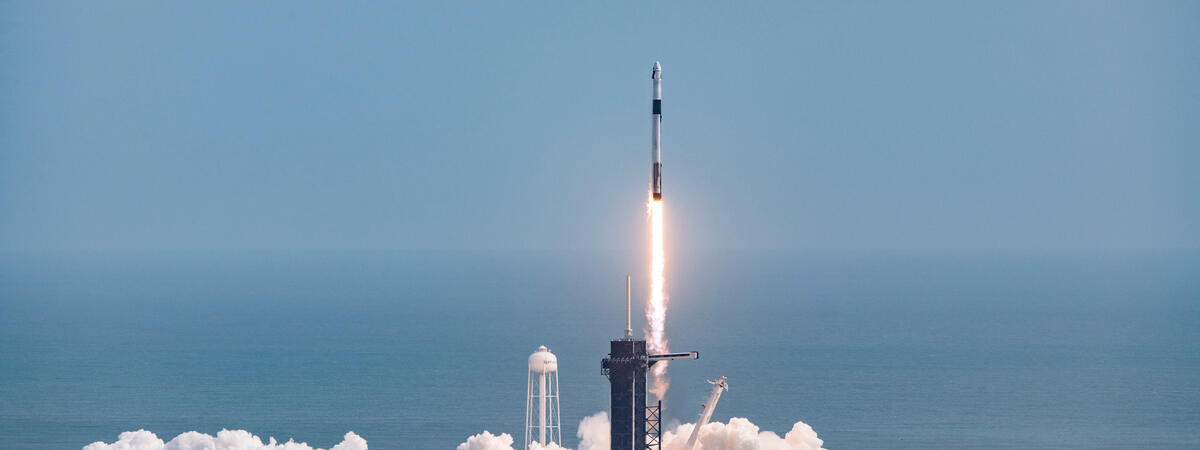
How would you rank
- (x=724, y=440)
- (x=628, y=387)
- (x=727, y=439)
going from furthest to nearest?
(x=724, y=440)
(x=727, y=439)
(x=628, y=387)

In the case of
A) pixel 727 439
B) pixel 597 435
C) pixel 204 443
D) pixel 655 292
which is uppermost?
pixel 655 292

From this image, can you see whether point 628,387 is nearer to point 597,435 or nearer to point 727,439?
point 727,439

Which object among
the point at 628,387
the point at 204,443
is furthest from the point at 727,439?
the point at 204,443

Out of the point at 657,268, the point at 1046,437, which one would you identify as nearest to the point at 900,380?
the point at 1046,437

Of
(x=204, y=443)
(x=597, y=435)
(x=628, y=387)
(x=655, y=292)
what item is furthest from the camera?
(x=655, y=292)

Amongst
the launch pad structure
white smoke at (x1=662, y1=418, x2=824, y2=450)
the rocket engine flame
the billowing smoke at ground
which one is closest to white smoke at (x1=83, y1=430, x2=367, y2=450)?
the billowing smoke at ground

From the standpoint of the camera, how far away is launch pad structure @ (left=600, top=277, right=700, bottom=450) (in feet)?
278

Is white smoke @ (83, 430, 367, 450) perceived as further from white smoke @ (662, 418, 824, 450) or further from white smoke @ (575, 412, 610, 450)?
white smoke @ (662, 418, 824, 450)

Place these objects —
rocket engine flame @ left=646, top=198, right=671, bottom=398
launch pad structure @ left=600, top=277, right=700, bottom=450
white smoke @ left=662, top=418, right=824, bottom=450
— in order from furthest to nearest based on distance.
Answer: rocket engine flame @ left=646, top=198, right=671, bottom=398
white smoke @ left=662, top=418, right=824, bottom=450
launch pad structure @ left=600, top=277, right=700, bottom=450

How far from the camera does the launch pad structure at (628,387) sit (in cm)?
8481

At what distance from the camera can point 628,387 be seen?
280 ft

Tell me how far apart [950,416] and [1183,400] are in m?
26.3

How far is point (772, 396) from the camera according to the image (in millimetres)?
150875

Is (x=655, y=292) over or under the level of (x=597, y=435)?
over
